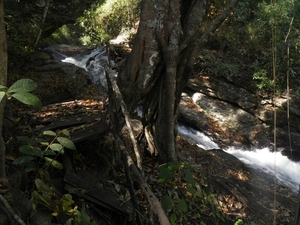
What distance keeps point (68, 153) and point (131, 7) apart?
12.3 m

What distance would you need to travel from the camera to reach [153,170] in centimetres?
427

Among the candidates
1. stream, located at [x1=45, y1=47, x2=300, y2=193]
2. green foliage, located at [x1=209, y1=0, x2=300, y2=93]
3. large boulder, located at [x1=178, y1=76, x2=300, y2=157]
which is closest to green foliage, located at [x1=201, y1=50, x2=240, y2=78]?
green foliage, located at [x1=209, y1=0, x2=300, y2=93]

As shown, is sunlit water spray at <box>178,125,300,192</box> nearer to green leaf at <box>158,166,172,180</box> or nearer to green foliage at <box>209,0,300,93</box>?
green foliage at <box>209,0,300,93</box>

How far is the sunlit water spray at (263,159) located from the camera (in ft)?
27.6

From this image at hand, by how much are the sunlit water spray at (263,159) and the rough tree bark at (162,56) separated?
5261 mm

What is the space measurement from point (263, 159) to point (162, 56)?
24.2 ft

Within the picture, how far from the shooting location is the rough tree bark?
3.62 m

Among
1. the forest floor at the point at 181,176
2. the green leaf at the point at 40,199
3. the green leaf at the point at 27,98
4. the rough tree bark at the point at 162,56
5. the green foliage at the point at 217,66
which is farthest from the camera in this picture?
the green foliage at the point at 217,66

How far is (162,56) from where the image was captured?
12.3ft

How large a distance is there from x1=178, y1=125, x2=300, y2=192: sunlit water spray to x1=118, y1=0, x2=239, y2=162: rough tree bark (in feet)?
17.3

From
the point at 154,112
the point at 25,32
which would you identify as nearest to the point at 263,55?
the point at 154,112

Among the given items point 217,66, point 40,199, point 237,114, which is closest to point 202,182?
point 40,199

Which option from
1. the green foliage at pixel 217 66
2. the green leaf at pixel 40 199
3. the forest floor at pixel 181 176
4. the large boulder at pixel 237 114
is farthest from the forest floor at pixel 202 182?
the green foliage at pixel 217 66

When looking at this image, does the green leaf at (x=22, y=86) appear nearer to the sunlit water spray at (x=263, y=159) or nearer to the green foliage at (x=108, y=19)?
the sunlit water spray at (x=263, y=159)
